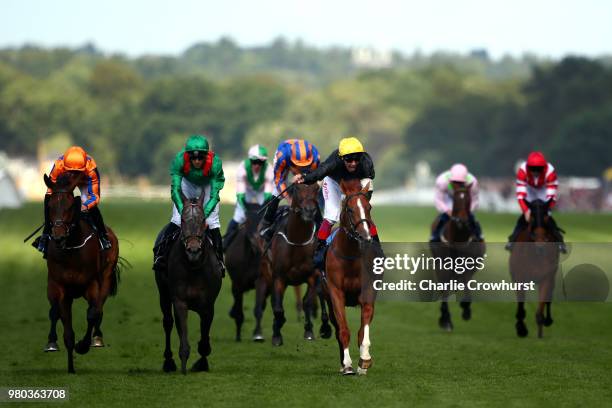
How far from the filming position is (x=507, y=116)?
454ft

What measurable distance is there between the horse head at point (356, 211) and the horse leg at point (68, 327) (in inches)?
136

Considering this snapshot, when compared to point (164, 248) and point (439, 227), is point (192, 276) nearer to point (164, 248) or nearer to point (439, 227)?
point (164, 248)

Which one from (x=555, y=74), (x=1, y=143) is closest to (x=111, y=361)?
(x=555, y=74)

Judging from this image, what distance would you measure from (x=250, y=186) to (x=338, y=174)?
21.5 feet

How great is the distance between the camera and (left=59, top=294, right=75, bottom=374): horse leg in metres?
15.8

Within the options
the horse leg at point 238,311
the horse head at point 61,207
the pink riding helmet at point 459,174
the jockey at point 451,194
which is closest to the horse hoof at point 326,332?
the horse leg at point 238,311

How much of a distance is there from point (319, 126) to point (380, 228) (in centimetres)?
13138

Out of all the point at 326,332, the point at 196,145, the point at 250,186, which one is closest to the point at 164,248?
the point at 196,145

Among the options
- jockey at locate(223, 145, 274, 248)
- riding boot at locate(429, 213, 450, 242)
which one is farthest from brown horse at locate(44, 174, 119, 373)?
riding boot at locate(429, 213, 450, 242)

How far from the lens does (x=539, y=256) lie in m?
21.2

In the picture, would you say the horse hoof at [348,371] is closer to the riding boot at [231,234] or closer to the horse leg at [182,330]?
the horse leg at [182,330]

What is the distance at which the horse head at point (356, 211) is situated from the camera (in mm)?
14711

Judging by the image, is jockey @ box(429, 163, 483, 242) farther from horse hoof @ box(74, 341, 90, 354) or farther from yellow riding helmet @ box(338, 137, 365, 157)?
horse hoof @ box(74, 341, 90, 354)

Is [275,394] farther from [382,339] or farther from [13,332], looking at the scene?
[13,332]
